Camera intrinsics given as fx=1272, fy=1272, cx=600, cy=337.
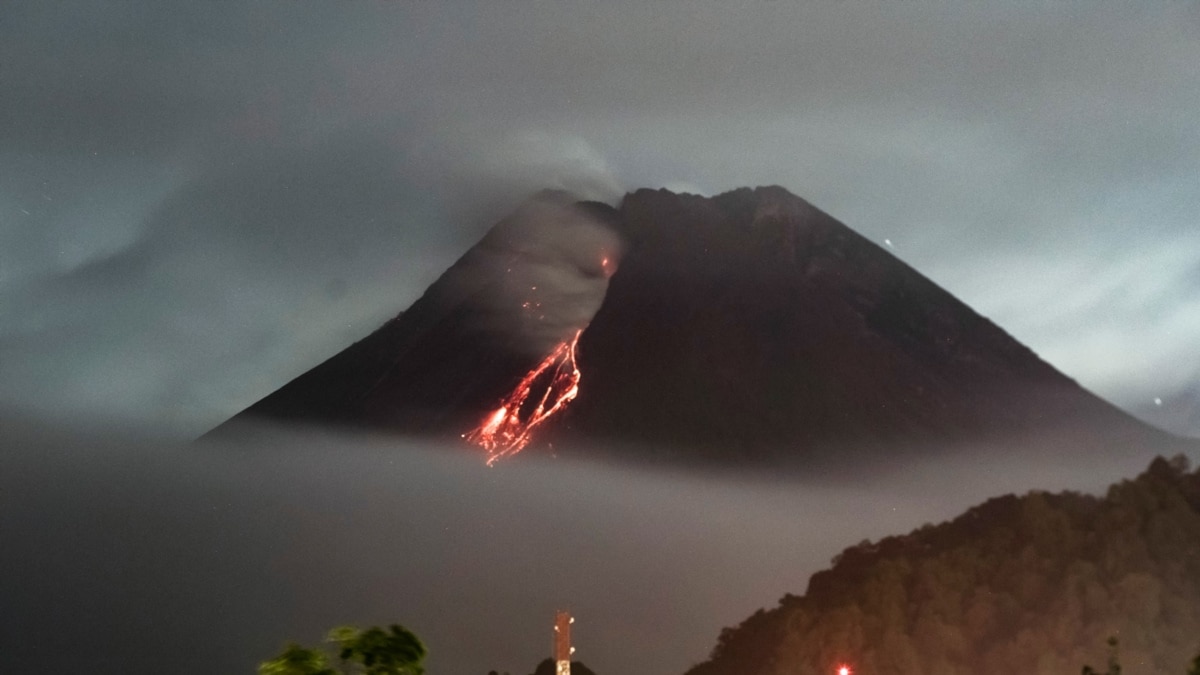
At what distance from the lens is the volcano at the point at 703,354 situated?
404 feet

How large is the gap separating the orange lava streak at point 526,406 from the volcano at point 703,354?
0.76 feet

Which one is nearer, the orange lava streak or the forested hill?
the forested hill

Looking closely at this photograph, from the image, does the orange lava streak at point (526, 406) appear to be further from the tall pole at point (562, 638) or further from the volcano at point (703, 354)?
the tall pole at point (562, 638)

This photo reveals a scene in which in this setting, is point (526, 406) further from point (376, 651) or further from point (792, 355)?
point (376, 651)

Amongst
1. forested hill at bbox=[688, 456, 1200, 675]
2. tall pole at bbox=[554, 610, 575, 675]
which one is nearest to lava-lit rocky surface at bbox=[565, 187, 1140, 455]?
forested hill at bbox=[688, 456, 1200, 675]

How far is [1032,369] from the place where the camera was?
136 meters

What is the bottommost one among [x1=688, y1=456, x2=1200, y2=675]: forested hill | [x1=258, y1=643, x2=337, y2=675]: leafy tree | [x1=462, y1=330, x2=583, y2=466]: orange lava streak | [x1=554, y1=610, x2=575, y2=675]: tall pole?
[x1=258, y1=643, x2=337, y2=675]: leafy tree

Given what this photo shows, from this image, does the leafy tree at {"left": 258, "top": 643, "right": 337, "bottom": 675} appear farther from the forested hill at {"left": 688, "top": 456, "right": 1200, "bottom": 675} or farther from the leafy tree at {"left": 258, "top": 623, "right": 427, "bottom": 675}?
the forested hill at {"left": 688, "top": 456, "right": 1200, "bottom": 675}

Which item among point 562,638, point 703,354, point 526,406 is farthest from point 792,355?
point 562,638

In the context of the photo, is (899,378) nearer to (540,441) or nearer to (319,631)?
(540,441)

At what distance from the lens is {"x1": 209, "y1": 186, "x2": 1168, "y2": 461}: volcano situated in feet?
404

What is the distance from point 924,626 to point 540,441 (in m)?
66.1

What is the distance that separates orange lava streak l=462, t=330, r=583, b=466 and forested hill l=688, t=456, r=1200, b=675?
133 ft

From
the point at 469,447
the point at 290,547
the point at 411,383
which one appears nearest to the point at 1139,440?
the point at 469,447
